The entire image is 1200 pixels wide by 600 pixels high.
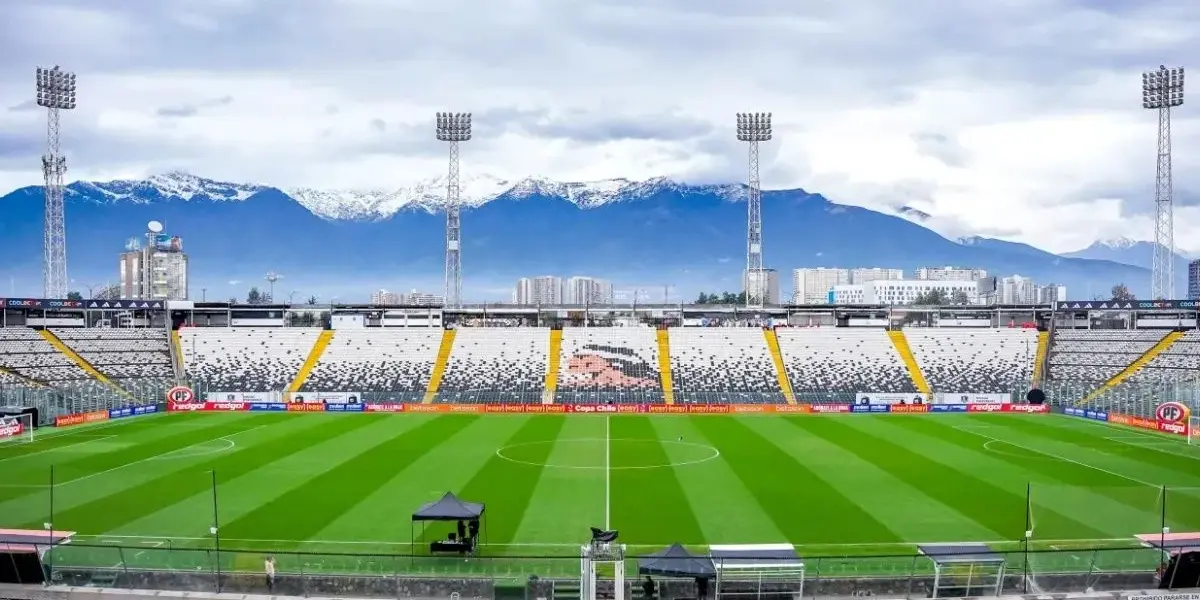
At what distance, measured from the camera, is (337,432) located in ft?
176

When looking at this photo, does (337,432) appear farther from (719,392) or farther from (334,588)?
(334,588)

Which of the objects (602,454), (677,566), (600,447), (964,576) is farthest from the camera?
(600,447)

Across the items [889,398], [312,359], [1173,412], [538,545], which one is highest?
[312,359]

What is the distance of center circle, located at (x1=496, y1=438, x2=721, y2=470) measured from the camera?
136ft

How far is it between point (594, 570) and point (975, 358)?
6580 centimetres

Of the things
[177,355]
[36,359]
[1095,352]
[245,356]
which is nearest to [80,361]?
[36,359]

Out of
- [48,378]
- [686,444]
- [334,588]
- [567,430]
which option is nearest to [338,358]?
[48,378]

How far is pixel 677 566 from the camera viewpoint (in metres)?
18.8

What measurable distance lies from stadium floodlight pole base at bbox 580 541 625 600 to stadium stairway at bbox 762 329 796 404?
166 ft

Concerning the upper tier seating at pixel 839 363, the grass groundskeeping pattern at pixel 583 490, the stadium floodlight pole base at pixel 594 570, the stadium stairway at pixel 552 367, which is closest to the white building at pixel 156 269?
the stadium stairway at pixel 552 367

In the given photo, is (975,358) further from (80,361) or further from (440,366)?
(80,361)

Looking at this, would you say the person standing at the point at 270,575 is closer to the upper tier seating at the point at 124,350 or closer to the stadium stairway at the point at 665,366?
the stadium stairway at the point at 665,366

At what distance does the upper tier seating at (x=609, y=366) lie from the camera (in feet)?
227

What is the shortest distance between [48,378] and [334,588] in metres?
52.7
